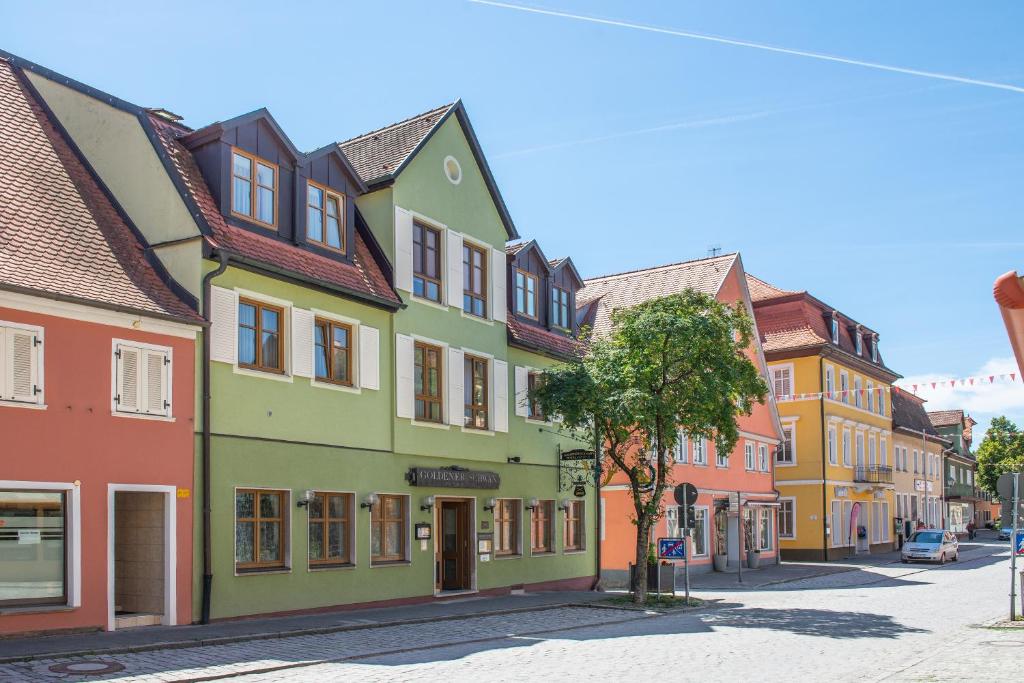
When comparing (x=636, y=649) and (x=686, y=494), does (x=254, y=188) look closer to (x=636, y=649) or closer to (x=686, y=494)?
(x=636, y=649)

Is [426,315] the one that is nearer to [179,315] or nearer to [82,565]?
[179,315]

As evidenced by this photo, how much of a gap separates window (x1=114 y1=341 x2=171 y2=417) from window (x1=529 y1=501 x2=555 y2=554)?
12558 millimetres

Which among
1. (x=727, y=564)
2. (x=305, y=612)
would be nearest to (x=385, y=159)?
(x=305, y=612)

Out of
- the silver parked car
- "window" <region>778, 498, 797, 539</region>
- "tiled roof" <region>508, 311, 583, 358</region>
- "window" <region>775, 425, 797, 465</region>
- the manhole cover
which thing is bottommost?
the silver parked car

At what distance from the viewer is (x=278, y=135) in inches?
799

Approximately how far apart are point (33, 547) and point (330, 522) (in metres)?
6.44

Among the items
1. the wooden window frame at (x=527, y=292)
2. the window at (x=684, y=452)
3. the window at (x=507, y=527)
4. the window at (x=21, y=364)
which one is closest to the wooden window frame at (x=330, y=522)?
the window at (x=507, y=527)

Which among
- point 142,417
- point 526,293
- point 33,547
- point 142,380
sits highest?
point 526,293

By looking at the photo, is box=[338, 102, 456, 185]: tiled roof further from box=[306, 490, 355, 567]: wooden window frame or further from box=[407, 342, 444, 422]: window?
box=[306, 490, 355, 567]: wooden window frame

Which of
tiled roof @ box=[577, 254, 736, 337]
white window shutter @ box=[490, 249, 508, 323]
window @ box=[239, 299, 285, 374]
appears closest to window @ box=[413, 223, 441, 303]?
white window shutter @ box=[490, 249, 508, 323]

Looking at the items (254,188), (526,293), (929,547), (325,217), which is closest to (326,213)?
(325,217)

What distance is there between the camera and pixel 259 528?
749 inches

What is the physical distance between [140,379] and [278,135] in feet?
19.1

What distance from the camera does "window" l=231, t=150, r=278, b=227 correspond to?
64.5 ft
